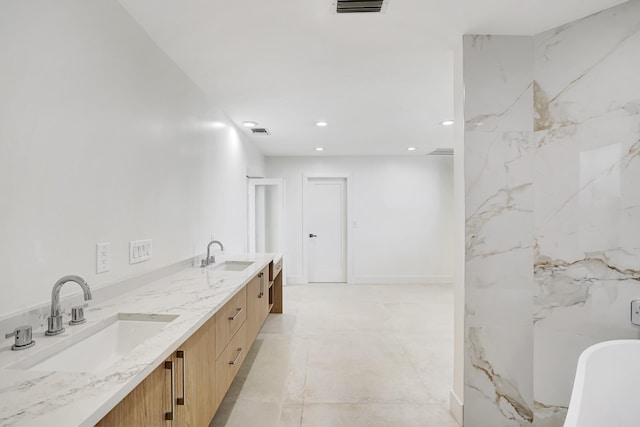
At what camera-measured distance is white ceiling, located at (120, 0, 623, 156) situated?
1722mm

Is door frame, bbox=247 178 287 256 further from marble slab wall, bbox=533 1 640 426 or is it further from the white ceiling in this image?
marble slab wall, bbox=533 1 640 426

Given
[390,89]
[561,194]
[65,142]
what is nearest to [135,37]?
[65,142]

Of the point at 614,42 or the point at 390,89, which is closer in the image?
the point at 614,42

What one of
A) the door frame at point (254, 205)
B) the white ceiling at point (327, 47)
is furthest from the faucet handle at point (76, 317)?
the door frame at point (254, 205)

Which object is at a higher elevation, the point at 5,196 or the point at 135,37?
the point at 135,37

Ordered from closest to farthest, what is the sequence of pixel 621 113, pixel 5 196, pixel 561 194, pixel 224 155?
pixel 5 196 < pixel 621 113 < pixel 561 194 < pixel 224 155

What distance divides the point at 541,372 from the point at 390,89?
7.49ft

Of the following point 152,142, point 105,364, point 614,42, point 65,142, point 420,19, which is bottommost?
point 105,364

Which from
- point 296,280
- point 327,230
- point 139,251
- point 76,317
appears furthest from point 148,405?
point 327,230

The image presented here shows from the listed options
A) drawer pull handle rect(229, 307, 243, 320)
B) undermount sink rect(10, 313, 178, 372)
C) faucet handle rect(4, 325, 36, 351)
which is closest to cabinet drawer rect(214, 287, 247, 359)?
drawer pull handle rect(229, 307, 243, 320)

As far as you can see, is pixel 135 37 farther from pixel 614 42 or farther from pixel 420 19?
pixel 614 42

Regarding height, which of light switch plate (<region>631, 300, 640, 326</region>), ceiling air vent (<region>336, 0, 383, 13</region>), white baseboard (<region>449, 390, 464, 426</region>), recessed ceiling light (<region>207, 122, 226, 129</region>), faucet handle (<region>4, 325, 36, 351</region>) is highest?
ceiling air vent (<region>336, 0, 383, 13</region>)

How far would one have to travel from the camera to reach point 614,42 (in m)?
1.76

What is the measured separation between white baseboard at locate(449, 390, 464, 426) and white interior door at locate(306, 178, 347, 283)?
4036 mm
